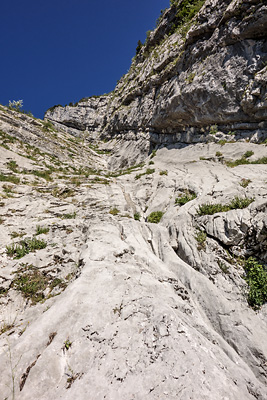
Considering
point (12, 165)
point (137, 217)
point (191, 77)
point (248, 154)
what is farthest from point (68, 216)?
point (191, 77)

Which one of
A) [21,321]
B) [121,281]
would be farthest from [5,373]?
[121,281]

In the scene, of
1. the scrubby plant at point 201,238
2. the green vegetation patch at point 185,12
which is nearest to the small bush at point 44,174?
the scrubby plant at point 201,238

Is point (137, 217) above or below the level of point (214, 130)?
below

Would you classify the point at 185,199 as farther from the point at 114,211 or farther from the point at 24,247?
the point at 24,247

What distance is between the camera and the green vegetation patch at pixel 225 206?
366 inches

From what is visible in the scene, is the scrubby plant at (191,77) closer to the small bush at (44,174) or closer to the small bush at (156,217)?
the small bush at (156,217)

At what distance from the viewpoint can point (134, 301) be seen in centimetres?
555

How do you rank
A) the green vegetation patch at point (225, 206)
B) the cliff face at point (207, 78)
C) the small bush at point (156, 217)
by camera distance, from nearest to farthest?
the green vegetation patch at point (225, 206) < the small bush at point (156, 217) < the cliff face at point (207, 78)

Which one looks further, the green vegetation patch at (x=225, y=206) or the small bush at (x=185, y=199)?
the small bush at (x=185, y=199)

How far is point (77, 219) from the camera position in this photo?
42.3 feet

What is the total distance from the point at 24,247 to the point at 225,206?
1066cm

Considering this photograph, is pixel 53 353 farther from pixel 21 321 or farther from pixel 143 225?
pixel 143 225

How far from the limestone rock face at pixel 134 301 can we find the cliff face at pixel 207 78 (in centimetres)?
1331

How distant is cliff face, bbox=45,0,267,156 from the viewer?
22375 mm
